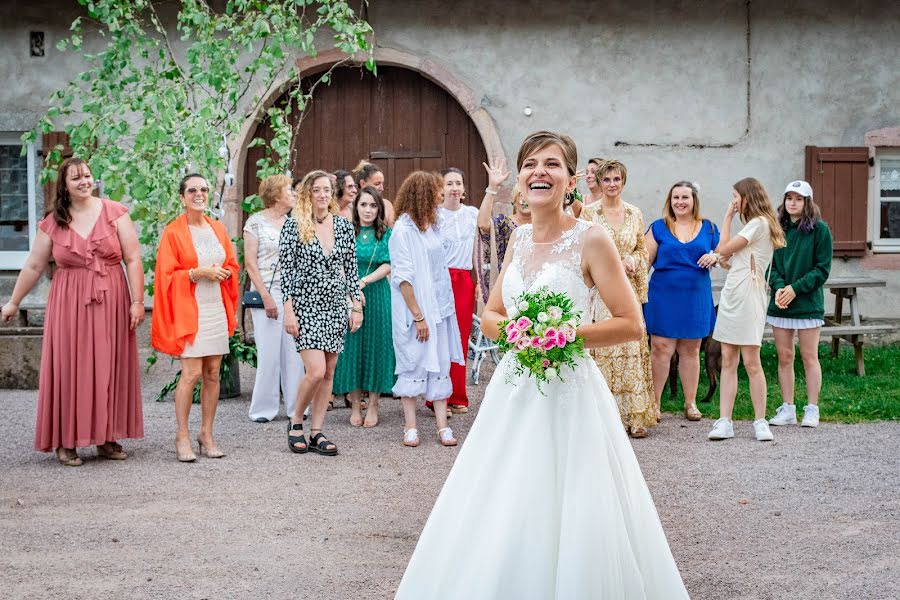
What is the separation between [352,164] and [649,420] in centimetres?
655

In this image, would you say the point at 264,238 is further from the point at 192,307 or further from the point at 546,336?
the point at 546,336

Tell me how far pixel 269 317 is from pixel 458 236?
160 cm

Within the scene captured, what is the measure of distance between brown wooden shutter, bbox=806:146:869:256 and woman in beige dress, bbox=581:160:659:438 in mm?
5926

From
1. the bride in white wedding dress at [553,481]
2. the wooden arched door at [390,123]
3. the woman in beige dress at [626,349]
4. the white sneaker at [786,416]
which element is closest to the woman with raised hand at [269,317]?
the woman in beige dress at [626,349]

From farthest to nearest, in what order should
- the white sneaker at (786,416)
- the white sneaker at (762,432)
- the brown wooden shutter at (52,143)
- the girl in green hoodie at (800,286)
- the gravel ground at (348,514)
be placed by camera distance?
1. the brown wooden shutter at (52,143)
2. the white sneaker at (786,416)
3. the girl in green hoodie at (800,286)
4. the white sneaker at (762,432)
5. the gravel ground at (348,514)

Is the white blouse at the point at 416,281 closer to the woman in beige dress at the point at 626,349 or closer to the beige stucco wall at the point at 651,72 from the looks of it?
the woman in beige dress at the point at 626,349

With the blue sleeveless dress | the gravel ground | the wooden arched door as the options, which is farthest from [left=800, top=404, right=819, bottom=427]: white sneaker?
the wooden arched door

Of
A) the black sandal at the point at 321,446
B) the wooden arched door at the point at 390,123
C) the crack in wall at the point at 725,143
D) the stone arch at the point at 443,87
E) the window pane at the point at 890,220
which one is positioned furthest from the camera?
the window pane at the point at 890,220

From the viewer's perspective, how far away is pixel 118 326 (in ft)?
24.1

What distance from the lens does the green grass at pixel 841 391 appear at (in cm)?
891

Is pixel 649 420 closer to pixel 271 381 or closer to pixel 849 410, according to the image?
pixel 849 410

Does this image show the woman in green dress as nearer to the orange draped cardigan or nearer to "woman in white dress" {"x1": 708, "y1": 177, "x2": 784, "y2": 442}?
the orange draped cardigan

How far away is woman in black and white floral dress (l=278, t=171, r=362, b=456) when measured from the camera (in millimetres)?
7227

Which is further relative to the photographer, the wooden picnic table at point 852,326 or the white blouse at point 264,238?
the wooden picnic table at point 852,326
